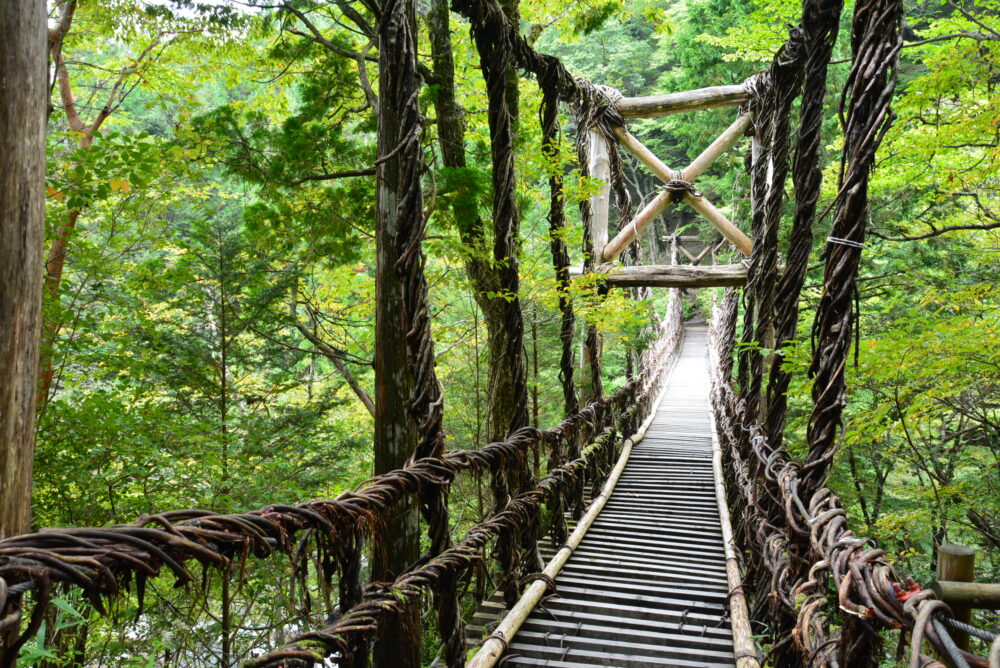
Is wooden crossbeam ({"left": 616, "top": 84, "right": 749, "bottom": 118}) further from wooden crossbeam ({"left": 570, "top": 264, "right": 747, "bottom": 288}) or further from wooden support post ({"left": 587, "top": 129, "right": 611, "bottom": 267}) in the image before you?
wooden crossbeam ({"left": 570, "top": 264, "right": 747, "bottom": 288})

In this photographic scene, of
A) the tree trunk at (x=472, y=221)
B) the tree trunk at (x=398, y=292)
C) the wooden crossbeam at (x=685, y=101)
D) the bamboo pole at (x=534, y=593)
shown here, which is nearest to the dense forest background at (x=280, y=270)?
the tree trunk at (x=472, y=221)

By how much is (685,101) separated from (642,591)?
629 cm

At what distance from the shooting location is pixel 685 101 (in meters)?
7.66

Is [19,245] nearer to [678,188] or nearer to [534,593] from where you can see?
[534,593]

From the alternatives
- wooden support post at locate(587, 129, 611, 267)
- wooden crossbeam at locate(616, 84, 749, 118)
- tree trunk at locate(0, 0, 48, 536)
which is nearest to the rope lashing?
wooden support post at locate(587, 129, 611, 267)

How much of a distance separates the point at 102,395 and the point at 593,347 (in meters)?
3.99

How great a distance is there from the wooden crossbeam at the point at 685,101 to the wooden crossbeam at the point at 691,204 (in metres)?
0.28

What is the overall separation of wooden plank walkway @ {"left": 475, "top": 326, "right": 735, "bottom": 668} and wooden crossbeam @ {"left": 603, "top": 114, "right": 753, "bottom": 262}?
2.84 m

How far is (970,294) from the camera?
14.9ft

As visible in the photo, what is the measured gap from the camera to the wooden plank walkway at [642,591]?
2627mm

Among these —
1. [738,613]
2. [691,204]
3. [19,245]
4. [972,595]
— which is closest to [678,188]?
[691,204]

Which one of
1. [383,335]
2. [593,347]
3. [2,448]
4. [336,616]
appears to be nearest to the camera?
[336,616]

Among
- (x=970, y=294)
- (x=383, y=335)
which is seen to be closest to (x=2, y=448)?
(x=383, y=335)

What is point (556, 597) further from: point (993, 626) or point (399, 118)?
point (993, 626)
